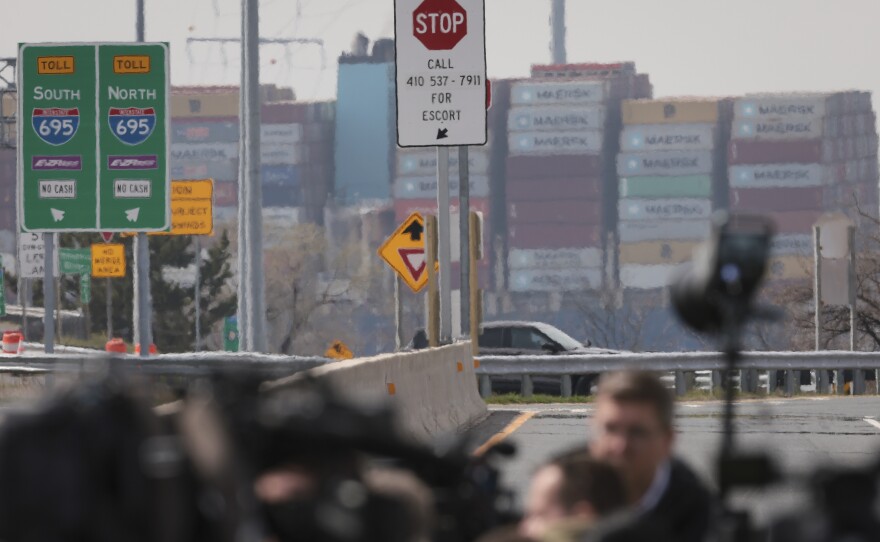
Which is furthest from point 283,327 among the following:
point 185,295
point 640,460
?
point 640,460

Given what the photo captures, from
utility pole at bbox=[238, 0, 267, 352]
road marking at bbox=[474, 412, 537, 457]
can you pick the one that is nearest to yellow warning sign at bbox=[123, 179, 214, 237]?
utility pole at bbox=[238, 0, 267, 352]

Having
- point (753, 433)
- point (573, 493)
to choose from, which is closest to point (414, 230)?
point (753, 433)

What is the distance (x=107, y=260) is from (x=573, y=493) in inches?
2284

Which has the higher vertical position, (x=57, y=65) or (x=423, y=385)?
(x=57, y=65)

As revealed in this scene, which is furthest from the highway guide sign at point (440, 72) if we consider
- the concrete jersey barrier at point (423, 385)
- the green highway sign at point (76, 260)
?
the green highway sign at point (76, 260)

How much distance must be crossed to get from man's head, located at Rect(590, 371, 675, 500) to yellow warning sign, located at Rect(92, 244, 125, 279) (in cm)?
5696

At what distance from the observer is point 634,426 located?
4.91 m

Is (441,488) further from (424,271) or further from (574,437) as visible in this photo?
(424,271)

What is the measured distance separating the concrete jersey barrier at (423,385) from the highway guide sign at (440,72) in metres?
2.37

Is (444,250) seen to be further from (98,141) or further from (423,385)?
(98,141)

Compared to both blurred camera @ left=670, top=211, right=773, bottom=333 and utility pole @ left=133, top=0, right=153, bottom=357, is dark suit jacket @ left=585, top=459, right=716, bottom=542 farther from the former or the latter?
utility pole @ left=133, top=0, right=153, bottom=357

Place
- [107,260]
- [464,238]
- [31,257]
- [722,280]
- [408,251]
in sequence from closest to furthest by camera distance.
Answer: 1. [722,280]
2. [464,238]
3. [408,251]
4. [31,257]
5. [107,260]

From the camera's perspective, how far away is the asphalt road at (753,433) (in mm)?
15406

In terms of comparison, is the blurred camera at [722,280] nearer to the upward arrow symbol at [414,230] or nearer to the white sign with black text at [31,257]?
the upward arrow symbol at [414,230]
